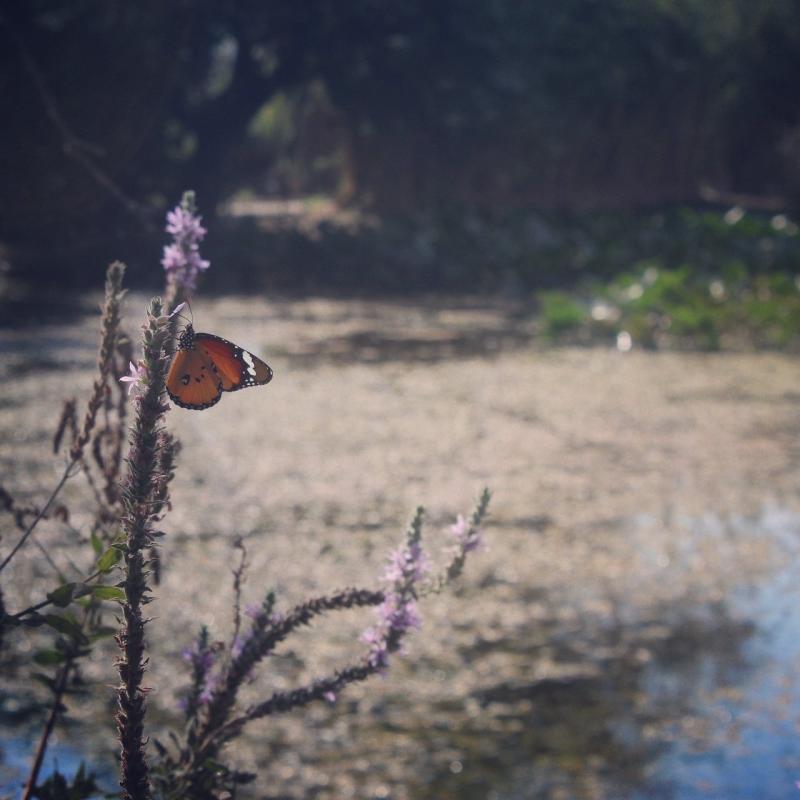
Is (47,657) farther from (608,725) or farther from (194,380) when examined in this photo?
(608,725)

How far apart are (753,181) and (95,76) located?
23.8m

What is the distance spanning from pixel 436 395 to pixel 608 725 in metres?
5.06

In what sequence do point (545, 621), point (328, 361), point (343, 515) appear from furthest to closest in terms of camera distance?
point (328, 361), point (343, 515), point (545, 621)

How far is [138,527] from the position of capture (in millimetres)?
1006

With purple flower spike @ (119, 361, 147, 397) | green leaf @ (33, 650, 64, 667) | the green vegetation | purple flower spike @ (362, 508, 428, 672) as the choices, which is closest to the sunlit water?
the green vegetation

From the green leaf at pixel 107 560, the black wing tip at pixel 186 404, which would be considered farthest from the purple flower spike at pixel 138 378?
the green leaf at pixel 107 560

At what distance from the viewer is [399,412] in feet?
26.6

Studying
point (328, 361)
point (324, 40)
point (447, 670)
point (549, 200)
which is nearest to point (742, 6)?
point (549, 200)

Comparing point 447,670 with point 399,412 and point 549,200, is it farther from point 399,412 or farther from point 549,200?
point 549,200

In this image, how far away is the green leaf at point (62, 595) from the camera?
1.22 meters

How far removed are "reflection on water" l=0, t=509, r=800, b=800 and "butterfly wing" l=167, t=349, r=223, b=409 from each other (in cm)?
195

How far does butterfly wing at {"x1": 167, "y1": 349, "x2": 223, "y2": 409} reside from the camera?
121 cm

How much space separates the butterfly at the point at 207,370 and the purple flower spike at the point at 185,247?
0.10 m

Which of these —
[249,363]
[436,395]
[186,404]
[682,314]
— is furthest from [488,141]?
[186,404]
